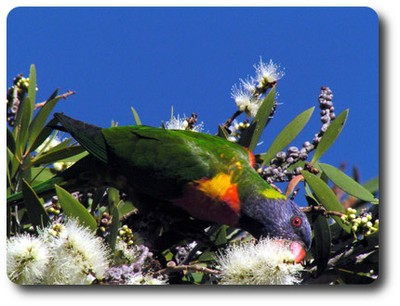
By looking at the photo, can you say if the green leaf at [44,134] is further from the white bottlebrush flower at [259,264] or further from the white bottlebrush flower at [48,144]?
the white bottlebrush flower at [259,264]

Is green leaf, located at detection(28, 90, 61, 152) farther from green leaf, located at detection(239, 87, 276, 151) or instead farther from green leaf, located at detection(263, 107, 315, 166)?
green leaf, located at detection(263, 107, 315, 166)

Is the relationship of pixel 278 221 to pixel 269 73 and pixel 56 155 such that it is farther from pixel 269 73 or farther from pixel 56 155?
pixel 56 155

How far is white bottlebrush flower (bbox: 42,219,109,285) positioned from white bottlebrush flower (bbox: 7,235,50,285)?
30 millimetres

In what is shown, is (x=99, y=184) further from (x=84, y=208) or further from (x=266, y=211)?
(x=266, y=211)

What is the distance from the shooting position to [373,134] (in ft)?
8.68

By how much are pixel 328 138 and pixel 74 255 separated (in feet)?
3.44

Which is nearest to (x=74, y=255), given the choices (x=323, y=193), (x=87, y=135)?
(x=87, y=135)

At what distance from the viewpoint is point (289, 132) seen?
2.62 m

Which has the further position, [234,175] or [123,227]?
[234,175]

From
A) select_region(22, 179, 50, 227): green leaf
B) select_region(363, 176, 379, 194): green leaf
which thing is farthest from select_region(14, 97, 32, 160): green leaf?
select_region(363, 176, 379, 194): green leaf

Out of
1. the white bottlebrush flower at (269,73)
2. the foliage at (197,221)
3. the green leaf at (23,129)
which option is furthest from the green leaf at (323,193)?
the green leaf at (23,129)

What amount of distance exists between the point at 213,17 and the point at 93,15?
49 cm
